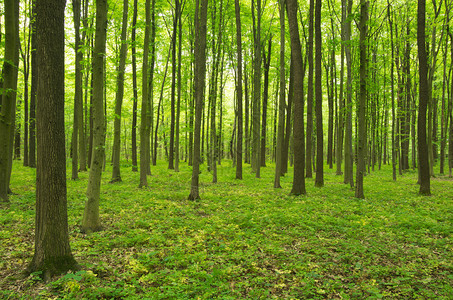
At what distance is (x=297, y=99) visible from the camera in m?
11.2

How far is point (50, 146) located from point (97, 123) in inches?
99.6

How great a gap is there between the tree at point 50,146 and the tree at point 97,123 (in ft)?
7.27

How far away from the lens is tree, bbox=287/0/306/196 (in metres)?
11.1

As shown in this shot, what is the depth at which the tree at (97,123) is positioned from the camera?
6.37 m

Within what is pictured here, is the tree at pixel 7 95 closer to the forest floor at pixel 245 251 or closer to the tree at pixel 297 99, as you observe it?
the forest floor at pixel 245 251

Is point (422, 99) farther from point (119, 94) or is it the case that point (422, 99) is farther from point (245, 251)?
point (119, 94)

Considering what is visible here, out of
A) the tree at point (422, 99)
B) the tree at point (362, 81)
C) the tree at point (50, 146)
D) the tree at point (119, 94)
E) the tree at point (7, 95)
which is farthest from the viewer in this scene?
the tree at point (422, 99)

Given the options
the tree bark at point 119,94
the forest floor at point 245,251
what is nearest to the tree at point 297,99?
the forest floor at point 245,251

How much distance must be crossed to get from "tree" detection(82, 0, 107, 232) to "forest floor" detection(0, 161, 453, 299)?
1.57 feet

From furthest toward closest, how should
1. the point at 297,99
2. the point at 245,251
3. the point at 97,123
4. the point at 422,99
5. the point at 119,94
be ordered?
1. the point at 422,99
2. the point at 119,94
3. the point at 297,99
4. the point at 97,123
5. the point at 245,251

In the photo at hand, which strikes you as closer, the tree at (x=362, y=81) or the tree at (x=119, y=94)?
the tree at (x=362, y=81)

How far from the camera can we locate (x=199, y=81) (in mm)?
9430

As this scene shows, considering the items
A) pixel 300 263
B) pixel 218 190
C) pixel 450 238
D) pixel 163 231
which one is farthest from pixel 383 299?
pixel 218 190

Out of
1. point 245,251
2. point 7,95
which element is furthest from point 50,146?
point 7,95
